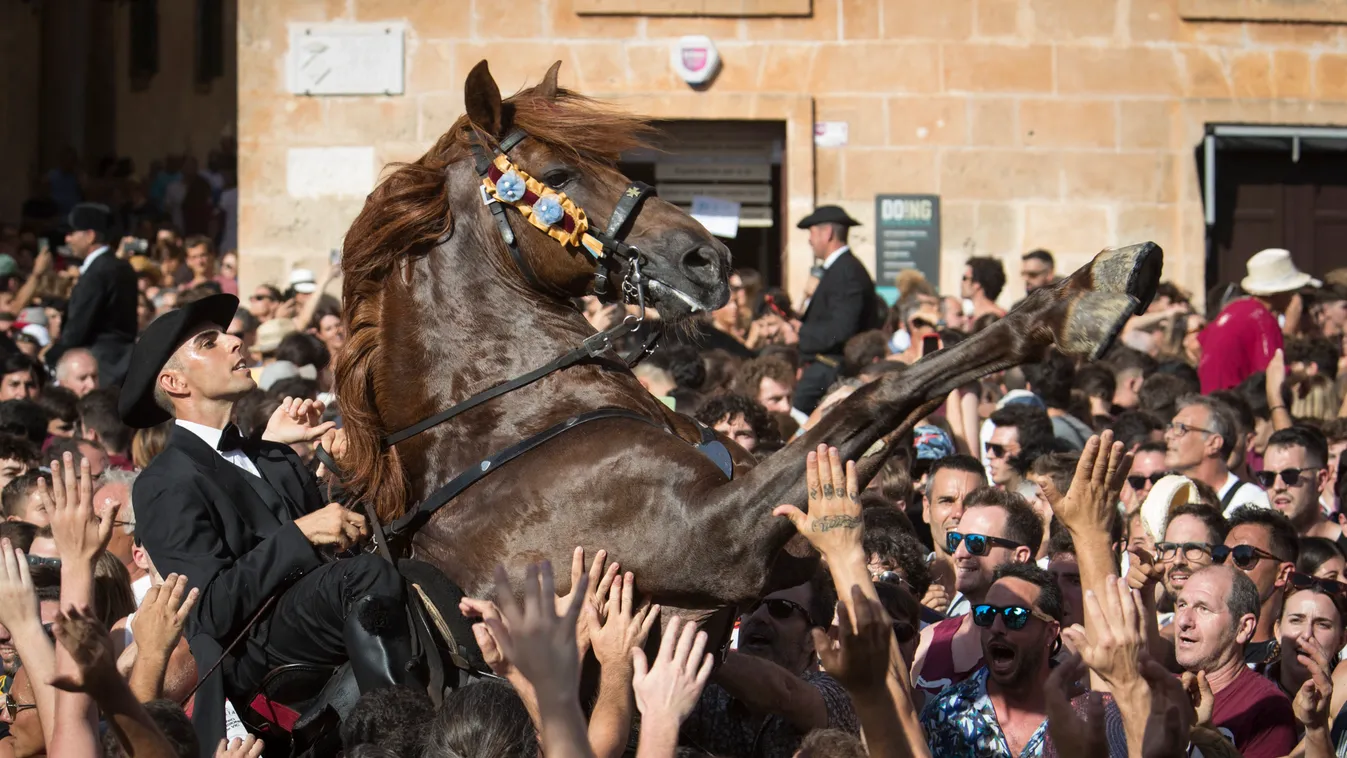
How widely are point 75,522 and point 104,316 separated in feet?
29.8

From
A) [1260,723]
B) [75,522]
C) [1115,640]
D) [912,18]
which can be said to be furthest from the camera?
[912,18]

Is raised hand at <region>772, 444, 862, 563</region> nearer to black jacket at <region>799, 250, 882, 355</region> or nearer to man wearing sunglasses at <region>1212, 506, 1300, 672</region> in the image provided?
man wearing sunglasses at <region>1212, 506, 1300, 672</region>

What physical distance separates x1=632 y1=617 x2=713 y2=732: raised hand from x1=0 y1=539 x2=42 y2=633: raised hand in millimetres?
1454

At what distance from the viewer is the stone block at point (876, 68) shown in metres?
15.9

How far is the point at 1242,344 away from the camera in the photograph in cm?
1145

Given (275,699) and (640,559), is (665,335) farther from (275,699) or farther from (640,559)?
(275,699)

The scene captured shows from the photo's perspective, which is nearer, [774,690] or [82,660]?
[82,660]

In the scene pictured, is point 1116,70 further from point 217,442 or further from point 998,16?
point 217,442

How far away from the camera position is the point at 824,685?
5320 millimetres

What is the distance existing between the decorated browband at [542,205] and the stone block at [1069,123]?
451 inches

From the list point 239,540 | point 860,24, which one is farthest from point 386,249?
point 860,24

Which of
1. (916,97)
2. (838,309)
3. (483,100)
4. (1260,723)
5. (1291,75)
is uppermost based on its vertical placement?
(1291,75)

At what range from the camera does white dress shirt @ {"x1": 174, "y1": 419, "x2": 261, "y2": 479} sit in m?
5.78

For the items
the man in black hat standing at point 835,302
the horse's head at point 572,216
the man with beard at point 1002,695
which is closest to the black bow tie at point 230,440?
the horse's head at point 572,216
